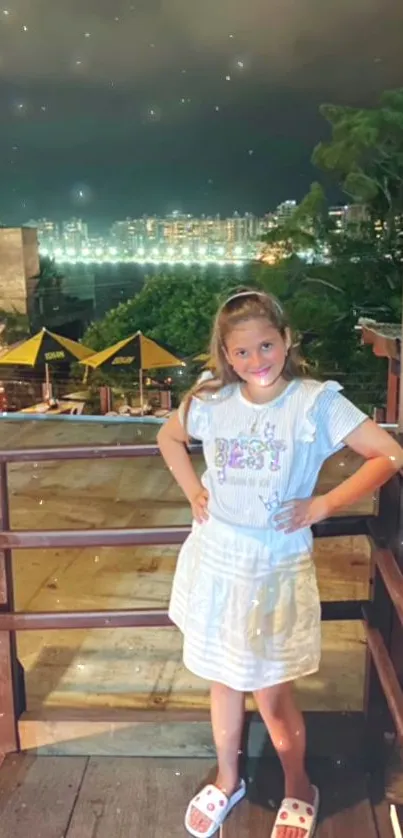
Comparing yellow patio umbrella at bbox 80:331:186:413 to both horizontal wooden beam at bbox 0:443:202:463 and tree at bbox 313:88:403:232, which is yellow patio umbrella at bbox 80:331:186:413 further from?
horizontal wooden beam at bbox 0:443:202:463

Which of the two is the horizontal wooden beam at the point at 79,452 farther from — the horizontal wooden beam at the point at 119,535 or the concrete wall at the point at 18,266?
the concrete wall at the point at 18,266

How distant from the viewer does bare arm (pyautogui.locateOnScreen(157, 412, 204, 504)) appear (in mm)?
1020

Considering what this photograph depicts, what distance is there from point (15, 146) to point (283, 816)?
1435 centimetres

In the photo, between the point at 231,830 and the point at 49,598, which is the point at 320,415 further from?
the point at 49,598

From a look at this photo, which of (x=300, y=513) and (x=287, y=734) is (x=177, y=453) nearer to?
(x=300, y=513)

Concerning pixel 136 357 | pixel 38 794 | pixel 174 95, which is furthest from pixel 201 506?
pixel 174 95

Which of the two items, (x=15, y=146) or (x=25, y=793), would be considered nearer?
(x=25, y=793)

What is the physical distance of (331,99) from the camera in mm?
7730

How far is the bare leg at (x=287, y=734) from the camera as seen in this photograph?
102 cm

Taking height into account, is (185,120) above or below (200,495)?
above

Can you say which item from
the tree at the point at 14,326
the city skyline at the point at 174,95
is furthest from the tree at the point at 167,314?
the city skyline at the point at 174,95

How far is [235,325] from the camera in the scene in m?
0.94

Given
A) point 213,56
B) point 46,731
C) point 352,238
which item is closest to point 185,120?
point 213,56

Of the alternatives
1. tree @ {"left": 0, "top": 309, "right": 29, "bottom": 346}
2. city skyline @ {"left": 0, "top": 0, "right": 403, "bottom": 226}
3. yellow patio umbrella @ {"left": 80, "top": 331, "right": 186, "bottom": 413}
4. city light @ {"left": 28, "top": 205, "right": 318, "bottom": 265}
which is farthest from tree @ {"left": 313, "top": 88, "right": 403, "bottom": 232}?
tree @ {"left": 0, "top": 309, "right": 29, "bottom": 346}
